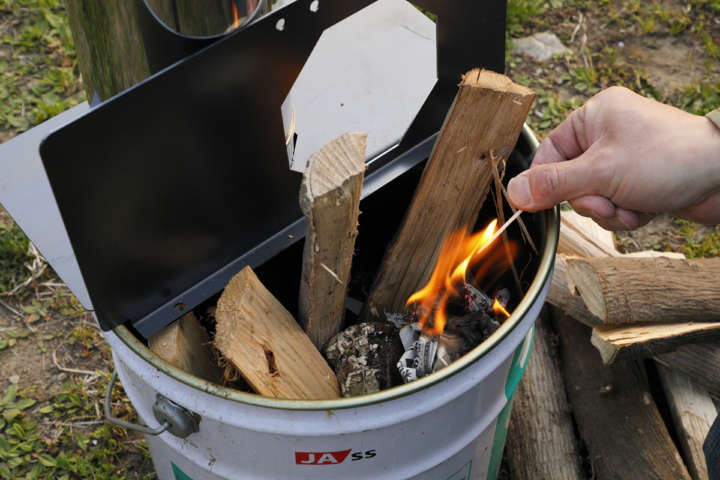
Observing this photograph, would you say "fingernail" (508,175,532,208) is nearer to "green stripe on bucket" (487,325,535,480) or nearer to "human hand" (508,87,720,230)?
"human hand" (508,87,720,230)

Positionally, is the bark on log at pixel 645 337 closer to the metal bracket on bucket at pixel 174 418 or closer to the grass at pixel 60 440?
the metal bracket on bucket at pixel 174 418

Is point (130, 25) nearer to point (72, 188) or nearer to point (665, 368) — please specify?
point (72, 188)

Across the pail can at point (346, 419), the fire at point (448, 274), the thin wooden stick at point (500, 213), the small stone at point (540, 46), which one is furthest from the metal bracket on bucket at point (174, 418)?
the small stone at point (540, 46)

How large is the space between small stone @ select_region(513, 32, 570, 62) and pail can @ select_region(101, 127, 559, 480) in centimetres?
213

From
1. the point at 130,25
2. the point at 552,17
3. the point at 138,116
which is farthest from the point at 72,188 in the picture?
the point at 552,17

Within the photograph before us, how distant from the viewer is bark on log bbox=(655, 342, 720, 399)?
1785 mm

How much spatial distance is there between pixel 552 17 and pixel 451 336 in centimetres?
255

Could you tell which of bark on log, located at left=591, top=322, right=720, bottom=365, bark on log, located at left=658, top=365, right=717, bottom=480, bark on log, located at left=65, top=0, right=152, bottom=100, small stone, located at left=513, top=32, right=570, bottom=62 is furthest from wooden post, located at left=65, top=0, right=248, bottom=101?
small stone, located at left=513, top=32, right=570, bottom=62

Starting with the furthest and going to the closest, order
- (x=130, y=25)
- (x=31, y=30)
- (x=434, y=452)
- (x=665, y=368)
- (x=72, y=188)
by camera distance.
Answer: (x=31, y=30) → (x=665, y=368) → (x=434, y=452) → (x=130, y=25) → (x=72, y=188)

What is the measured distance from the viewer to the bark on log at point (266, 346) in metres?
1.27

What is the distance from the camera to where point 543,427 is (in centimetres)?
199

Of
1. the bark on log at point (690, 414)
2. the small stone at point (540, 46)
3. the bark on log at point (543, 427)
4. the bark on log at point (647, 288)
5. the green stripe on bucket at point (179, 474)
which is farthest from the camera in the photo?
the small stone at point (540, 46)

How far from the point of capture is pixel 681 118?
4.72 feet

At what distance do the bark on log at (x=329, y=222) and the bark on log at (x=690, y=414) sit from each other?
1.02 meters
